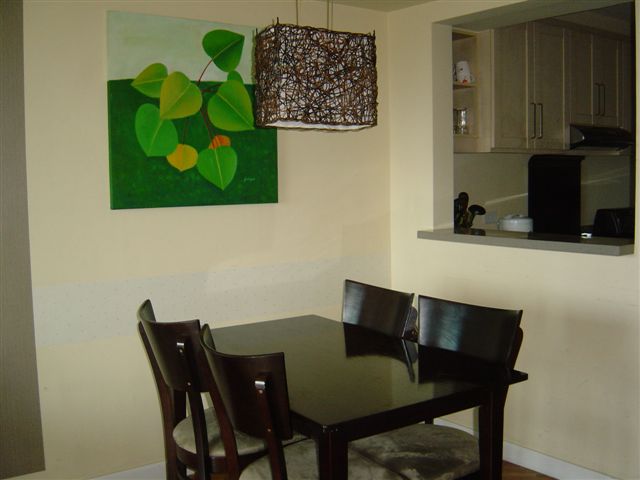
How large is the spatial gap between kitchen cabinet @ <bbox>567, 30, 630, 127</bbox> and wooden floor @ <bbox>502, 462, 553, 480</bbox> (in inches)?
97.9

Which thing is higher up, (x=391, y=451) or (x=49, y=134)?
(x=49, y=134)

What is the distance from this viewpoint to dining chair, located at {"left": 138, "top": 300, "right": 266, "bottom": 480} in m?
2.28

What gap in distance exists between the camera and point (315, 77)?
2.50 m

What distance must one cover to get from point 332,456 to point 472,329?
2.91 feet

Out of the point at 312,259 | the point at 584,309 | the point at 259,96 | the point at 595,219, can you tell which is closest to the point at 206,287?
the point at 312,259

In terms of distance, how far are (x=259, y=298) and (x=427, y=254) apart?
38.2 inches

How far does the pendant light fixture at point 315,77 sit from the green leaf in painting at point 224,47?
926 millimetres

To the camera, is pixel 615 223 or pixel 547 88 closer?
pixel 547 88

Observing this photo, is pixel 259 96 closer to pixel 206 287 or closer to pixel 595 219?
pixel 206 287

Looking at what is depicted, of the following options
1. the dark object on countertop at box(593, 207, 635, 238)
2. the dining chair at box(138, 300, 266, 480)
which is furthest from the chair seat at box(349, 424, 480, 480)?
the dark object on countertop at box(593, 207, 635, 238)

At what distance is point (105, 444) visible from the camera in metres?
3.33

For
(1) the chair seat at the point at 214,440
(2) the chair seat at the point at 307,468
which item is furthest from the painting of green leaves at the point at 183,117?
(2) the chair seat at the point at 307,468

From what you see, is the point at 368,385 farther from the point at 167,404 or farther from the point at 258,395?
the point at 167,404

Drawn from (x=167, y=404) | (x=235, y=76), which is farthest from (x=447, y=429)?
(x=235, y=76)
